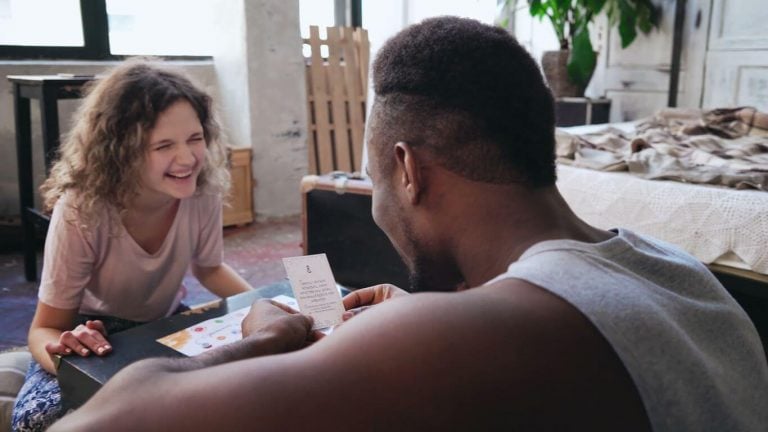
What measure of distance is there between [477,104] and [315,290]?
54cm

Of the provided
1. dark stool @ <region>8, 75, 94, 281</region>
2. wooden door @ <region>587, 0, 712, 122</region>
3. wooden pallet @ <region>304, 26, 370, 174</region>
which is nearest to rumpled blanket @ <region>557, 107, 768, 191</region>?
wooden door @ <region>587, 0, 712, 122</region>

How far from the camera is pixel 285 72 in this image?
4.75 m

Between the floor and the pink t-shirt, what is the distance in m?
1.12

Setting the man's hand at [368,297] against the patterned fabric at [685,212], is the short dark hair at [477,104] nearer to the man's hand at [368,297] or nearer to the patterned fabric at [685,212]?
the man's hand at [368,297]

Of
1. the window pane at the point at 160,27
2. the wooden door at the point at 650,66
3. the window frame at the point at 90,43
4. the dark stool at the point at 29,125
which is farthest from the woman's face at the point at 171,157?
the wooden door at the point at 650,66

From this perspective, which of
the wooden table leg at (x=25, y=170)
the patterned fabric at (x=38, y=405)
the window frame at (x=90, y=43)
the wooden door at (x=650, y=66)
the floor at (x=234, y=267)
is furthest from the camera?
the wooden door at (x=650, y=66)

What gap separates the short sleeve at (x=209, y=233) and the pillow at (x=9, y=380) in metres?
0.54

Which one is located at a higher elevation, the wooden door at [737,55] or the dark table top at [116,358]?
the wooden door at [737,55]

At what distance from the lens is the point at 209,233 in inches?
79.7

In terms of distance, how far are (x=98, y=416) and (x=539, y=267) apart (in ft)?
1.55

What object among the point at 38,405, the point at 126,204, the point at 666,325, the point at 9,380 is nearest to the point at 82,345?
the point at 38,405

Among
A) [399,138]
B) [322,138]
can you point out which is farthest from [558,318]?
[322,138]

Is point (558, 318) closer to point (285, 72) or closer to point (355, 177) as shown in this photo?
point (355, 177)

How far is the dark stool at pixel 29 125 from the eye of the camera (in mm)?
3023
